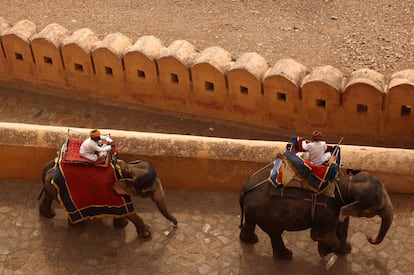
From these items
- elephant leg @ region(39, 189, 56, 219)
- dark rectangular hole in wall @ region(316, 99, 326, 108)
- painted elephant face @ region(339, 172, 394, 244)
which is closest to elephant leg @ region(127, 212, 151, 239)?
elephant leg @ region(39, 189, 56, 219)

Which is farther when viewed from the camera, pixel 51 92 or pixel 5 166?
pixel 51 92

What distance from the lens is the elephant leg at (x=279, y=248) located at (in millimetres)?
7156

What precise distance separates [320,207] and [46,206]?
3029 mm

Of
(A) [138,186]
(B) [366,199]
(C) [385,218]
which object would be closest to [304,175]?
(B) [366,199]

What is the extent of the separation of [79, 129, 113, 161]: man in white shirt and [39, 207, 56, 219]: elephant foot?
44.7 inches

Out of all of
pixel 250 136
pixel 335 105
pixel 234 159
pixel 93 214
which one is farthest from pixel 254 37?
pixel 93 214

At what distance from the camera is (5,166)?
843cm

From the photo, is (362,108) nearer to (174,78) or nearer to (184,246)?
(174,78)

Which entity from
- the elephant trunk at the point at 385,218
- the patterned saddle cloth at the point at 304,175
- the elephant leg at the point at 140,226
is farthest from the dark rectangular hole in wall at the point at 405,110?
the elephant leg at the point at 140,226

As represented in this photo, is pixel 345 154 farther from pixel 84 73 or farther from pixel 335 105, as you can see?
pixel 84 73

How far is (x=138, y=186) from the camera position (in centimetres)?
722

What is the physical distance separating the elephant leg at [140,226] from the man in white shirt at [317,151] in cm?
189

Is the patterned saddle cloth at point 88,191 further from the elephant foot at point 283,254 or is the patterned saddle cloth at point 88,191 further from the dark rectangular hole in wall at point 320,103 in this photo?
the dark rectangular hole in wall at point 320,103

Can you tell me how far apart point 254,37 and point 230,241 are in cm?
458
